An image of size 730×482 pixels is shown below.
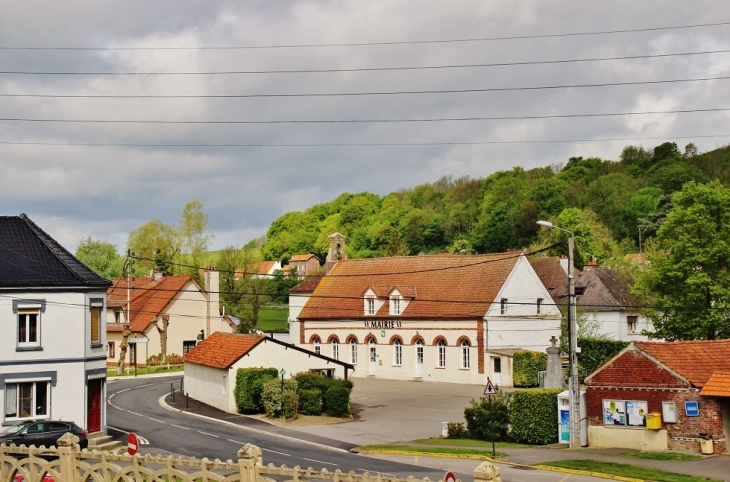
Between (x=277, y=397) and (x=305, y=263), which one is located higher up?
(x=305, y=263)

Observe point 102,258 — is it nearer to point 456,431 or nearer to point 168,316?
point 168,316

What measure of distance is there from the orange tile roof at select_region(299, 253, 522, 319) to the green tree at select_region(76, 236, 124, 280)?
3913cm

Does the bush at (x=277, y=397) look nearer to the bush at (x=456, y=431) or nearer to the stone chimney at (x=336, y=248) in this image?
the bush at (x=456, y=431)

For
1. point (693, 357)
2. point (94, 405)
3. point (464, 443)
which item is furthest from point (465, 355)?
point (94, 405)

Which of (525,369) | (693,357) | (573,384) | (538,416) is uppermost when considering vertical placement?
(693,357)

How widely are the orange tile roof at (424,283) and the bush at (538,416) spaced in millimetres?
A: 22931

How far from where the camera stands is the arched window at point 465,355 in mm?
58656

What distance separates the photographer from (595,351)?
166ft

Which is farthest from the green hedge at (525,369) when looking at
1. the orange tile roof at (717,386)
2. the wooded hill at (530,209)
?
the wooded hill at (530,209)

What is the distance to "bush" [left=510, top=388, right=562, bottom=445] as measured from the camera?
114ft

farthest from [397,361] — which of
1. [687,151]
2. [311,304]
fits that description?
[687,151]

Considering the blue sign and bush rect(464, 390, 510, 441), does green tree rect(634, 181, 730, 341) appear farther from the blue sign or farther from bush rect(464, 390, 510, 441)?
the blue sign

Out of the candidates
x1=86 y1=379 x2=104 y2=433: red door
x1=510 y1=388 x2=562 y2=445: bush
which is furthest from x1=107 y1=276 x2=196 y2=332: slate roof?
x1=510 y1=388 x2=562 y2=445: bush

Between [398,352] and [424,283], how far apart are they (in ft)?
17.6
